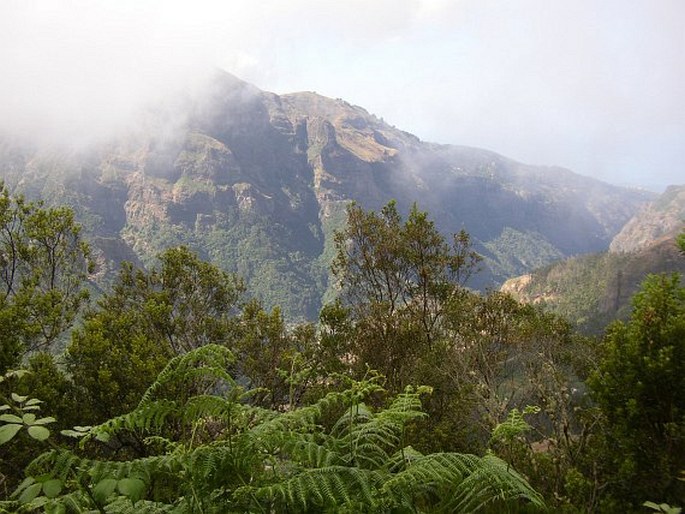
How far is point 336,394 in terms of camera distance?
108 inches

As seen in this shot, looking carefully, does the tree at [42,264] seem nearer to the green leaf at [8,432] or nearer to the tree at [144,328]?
the tree at [144,328]

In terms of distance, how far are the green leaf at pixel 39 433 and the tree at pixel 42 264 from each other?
41.2 feet

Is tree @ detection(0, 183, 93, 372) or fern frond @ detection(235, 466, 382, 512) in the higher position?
fern frond @ detection(235, 466, 382, 512)

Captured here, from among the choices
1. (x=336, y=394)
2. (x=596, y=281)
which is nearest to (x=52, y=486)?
(x=336, y=394)

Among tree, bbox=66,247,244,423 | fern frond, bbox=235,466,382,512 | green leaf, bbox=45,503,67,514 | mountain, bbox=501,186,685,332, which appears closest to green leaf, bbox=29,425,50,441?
green leaf, bbox=45,503,67,514

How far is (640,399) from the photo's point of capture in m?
5.60

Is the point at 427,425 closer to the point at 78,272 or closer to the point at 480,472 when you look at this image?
the point at 480,472

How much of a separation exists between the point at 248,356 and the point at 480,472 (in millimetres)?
13038

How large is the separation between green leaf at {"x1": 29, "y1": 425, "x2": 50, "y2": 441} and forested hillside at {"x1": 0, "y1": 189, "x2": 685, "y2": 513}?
12 millimetres

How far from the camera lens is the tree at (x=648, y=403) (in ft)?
16.9

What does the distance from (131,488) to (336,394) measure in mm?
1211

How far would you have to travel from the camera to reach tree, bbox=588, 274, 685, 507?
5156mm

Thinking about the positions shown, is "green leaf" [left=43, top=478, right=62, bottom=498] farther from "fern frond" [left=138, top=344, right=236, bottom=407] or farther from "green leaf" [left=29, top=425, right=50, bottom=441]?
"fern frond" [left=138, top=344, right=236, bottom=407]

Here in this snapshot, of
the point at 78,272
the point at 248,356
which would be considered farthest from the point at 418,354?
the point at 78,272
